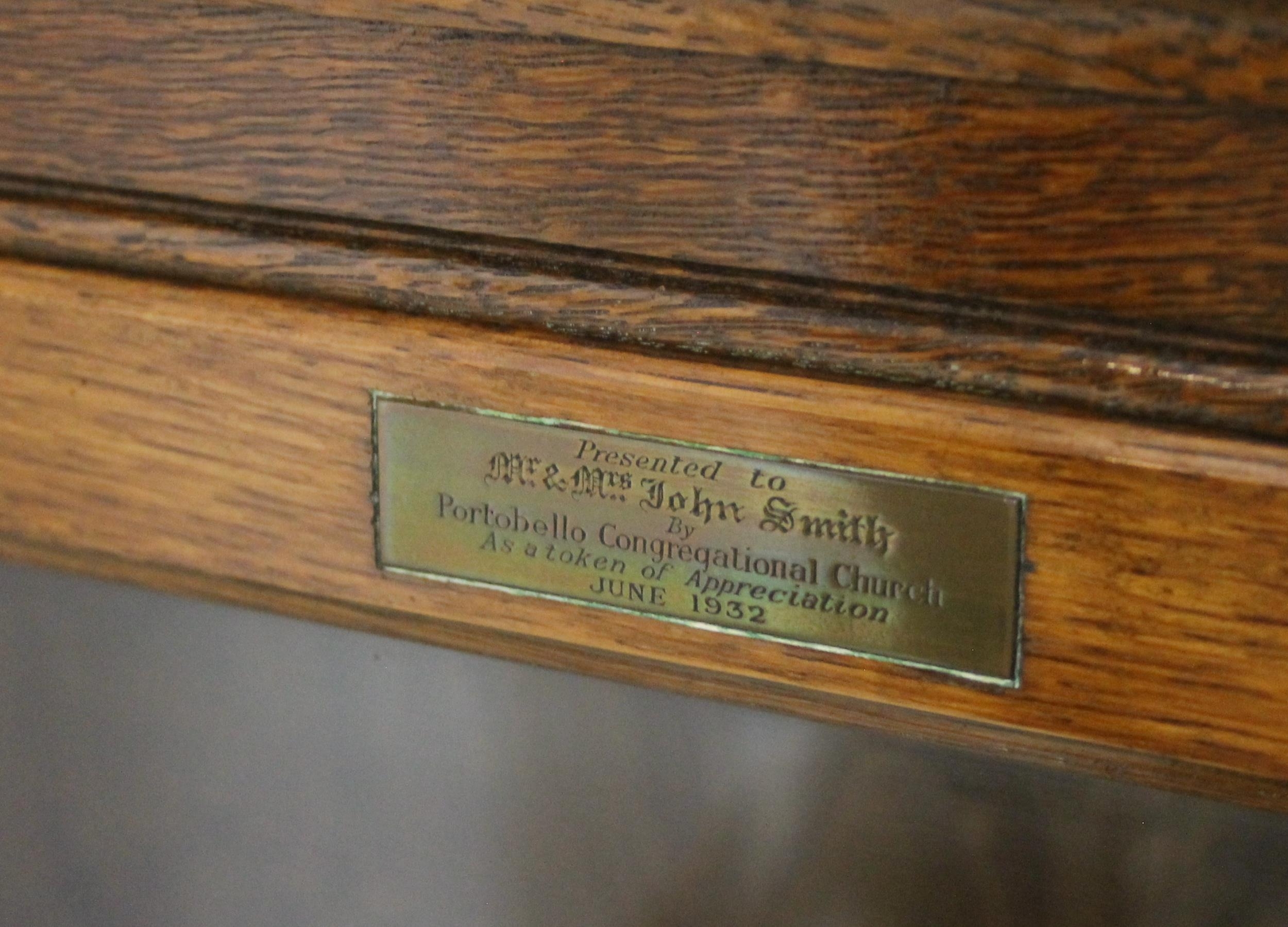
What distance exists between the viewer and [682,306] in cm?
65

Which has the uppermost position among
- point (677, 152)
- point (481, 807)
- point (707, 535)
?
point (677, 152)

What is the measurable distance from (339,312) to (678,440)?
0.15 metres

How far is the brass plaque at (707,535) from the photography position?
64 centimetres

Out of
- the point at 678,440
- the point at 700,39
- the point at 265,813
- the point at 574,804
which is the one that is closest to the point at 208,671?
the point at 265,813

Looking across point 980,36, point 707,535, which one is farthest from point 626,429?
point 980,36

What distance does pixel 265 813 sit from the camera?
88cm

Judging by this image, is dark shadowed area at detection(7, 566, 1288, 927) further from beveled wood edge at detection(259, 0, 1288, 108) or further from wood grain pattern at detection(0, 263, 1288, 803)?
beveled wood edge at detection(259, 0, 1288, 108)

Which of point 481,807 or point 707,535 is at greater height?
point 707,535

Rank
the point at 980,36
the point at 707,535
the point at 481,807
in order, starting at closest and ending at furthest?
the point at 980,36
the point at 707,535
the point at 481,807

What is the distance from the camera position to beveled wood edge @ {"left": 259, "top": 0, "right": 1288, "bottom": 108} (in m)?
0.54

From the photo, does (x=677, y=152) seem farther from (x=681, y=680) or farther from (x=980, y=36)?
(x=681, y=680)

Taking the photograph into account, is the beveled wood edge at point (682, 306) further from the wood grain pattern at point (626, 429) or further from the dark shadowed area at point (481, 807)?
the dark shadowed area at point (481, 807)

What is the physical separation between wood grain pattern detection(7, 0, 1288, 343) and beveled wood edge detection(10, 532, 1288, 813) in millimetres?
174

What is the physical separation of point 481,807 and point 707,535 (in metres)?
0.23
